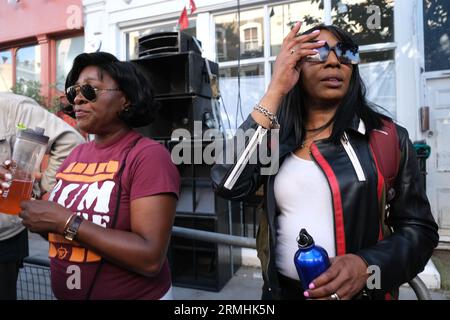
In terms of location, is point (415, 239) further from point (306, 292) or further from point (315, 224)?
point (306, 292)

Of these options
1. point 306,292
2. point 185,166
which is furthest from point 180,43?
point 306,292

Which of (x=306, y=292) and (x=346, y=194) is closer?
(x=306, y=292)

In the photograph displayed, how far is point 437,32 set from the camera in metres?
4.23

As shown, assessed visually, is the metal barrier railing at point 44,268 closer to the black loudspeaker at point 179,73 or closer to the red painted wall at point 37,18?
the black loudspeaker at point 179,73

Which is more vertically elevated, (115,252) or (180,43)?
(180,43)

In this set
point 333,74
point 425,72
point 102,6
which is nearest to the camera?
point 333,74

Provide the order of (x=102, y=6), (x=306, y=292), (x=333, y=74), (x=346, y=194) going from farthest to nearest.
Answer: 1. (x=102, y=6)
2. (x=333, y=74)
3. (x=346, y=194)
4. (x=306, y=292)

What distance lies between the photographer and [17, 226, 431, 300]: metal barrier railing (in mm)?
1815

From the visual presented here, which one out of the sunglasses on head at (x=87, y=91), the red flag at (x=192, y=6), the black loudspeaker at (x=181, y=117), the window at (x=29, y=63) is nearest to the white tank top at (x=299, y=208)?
the sunglasses on head at (x=87, y=91)

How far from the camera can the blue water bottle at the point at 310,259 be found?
3.51 ft

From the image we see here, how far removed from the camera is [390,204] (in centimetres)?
127

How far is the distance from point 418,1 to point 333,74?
381 cm

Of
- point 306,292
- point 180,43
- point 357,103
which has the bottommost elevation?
point 306,292

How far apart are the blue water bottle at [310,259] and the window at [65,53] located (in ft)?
21.8
